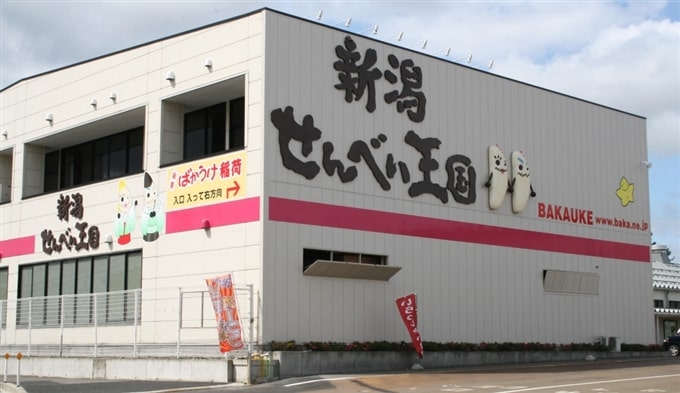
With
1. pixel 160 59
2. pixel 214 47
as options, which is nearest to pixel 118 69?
Answer: pixel 160 59

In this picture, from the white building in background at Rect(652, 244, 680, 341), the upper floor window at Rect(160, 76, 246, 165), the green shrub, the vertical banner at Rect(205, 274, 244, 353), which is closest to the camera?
the vertical banner at Rect(205, 274, 244, 353)

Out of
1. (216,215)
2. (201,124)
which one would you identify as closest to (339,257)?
(216,215)

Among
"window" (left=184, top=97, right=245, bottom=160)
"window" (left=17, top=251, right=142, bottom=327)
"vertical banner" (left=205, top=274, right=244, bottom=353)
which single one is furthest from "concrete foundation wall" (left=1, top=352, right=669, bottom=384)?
"window" (left=184, top=97, right=245, bottom=160)

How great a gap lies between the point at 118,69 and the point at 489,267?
13.6 m

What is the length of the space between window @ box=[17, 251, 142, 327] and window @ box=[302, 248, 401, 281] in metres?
5.36

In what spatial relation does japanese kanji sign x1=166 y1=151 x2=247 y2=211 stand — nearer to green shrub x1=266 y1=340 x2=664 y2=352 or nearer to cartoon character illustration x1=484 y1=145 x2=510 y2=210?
green shrub x1=266 y1=340 x2=664 y2=352

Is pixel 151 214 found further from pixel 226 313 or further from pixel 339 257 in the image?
pixel 226 313

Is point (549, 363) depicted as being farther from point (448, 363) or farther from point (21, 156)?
point (21, 156)

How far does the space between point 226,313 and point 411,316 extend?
221 inches

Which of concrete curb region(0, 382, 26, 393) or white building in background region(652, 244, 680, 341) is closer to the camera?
concrete curb region(0, 382, 26, 393)

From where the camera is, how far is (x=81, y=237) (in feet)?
105

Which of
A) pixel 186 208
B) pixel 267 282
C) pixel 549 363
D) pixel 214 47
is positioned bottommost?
pixel 549 363

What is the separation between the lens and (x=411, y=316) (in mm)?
26906

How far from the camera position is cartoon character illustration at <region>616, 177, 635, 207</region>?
3666 cm
